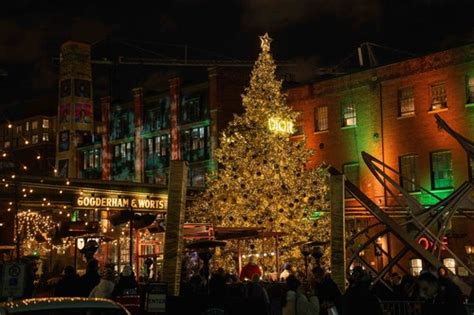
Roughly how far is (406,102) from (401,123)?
1.23m

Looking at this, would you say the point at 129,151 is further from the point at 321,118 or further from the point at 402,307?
the point at 402,307

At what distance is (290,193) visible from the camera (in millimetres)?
33125

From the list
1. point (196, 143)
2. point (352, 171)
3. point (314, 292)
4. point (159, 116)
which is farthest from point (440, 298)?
point (159, 116)

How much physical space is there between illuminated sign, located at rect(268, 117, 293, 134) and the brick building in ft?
22.5

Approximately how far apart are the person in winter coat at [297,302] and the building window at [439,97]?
28.4 metres

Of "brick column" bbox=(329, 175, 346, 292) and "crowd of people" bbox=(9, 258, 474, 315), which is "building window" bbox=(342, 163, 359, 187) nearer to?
"crowd of people" bbox=(9, 258, 474, 315)

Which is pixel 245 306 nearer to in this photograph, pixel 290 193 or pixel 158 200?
pixel 290 193

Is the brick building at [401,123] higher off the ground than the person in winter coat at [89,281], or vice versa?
the brick building at [401,123]

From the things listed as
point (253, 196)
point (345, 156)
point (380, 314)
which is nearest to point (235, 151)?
point (253, 196)

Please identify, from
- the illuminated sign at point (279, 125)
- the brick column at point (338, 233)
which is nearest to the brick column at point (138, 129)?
the illuminated sign at point (279, 125)

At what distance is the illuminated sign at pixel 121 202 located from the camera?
109ft

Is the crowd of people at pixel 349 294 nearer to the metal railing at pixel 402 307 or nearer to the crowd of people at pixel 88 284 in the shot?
the metal railing at pixel 402 307

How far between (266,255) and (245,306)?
17558 mm

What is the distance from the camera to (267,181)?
108ft
